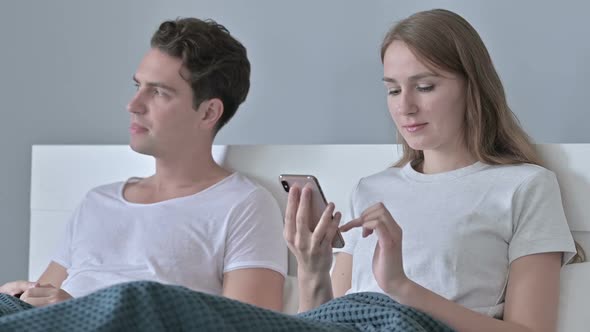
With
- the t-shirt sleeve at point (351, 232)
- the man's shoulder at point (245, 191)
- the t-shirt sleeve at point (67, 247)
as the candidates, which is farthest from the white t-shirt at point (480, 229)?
the t-shirt sleeve at point (67, 247)

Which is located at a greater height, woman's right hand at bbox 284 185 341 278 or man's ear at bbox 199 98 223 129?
man's ear at bbox 199 98 223 129

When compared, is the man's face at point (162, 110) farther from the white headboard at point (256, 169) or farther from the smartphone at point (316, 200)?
the smartphone at point (316, 200)

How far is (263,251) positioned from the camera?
1.86m

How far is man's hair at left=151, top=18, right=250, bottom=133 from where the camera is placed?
1.94m

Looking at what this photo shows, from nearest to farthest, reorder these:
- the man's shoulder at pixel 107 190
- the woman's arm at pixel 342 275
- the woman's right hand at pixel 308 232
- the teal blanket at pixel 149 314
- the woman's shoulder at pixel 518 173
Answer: the teal blanket at pixel 149 314 → the woman's right hand at pixel 308 232 → the woman's shoulder at pixel 518 173 → the woman's arm at pixel 342 275 → the man's shoulder at pixel 107 190

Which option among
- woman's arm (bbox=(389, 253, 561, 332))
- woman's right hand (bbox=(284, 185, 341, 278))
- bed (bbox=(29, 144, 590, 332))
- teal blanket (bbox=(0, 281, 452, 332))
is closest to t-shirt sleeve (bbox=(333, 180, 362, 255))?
bed (bbox=(29, 144, 590, 332))

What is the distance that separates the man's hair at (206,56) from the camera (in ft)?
6.35

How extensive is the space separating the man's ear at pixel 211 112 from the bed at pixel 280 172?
0.10 metres

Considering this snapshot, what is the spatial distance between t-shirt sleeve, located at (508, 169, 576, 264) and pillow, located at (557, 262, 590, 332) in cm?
5

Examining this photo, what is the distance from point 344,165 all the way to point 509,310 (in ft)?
1.77

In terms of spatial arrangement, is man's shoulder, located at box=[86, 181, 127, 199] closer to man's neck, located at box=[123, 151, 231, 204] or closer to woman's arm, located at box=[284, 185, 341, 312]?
man's neck, located at box=[123, 151, 231, 204]

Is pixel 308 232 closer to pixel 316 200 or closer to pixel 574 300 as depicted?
pixel 316 200

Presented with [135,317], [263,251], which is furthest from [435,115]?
[135,317]

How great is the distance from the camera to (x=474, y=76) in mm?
1590
